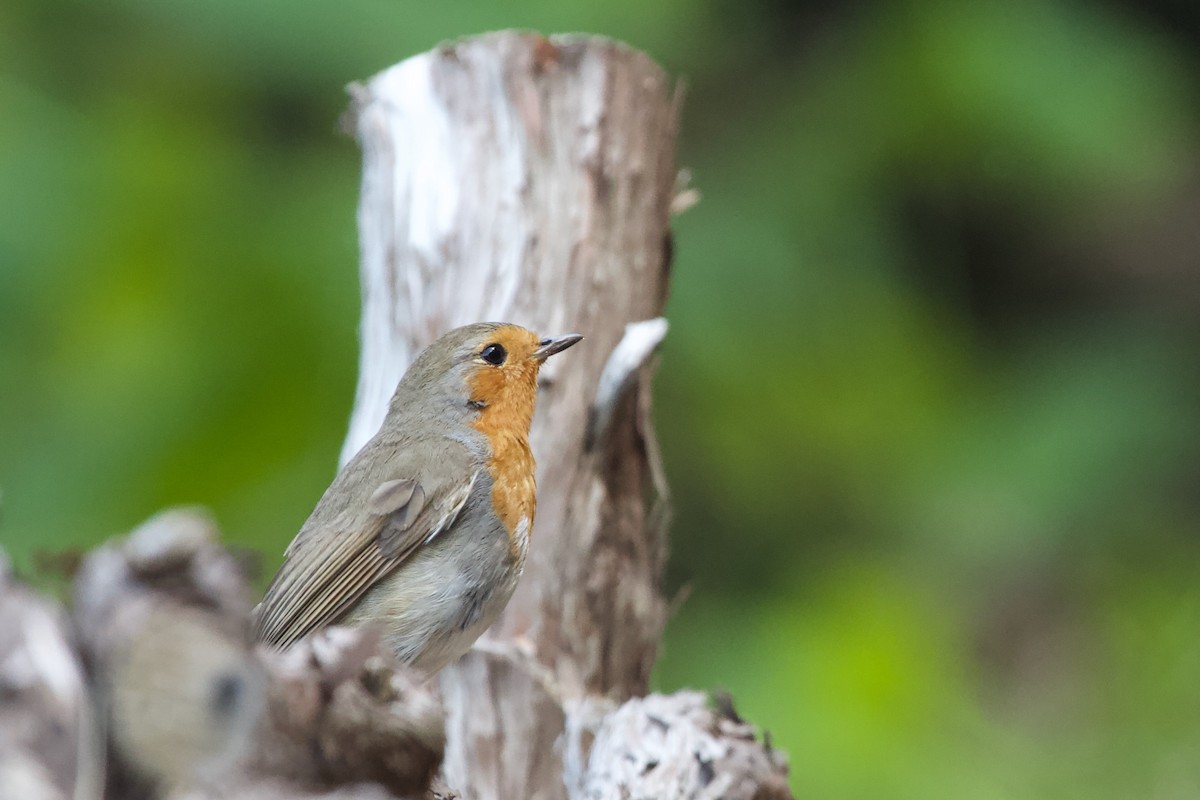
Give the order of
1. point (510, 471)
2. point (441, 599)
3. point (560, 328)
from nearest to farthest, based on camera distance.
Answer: point (441, 599) → point (510, 471) → point (560, 328)

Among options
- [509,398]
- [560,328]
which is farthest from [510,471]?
[560,328]

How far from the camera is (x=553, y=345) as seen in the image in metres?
3.49

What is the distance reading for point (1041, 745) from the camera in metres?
5.13

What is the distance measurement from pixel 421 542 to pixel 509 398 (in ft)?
1.63

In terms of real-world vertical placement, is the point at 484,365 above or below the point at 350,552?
above

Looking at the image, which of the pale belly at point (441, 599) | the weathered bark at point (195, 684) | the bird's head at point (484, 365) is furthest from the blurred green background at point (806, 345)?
the weathered bark at point (195, 684)

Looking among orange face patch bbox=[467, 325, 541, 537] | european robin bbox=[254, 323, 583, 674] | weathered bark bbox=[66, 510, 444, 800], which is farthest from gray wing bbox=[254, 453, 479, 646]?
weathered bark bbox=[66, 510, 444, 800]

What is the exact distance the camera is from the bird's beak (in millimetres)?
3465

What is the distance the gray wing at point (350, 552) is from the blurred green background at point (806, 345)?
1.55 meters

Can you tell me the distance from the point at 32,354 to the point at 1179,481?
4.55 meters

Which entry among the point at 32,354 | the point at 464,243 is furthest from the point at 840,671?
the point at 32,354

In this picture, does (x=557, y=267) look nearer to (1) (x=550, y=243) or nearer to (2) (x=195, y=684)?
(1) (x=550, y=243)

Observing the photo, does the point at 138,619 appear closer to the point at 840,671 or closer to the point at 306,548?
the point at 306,548

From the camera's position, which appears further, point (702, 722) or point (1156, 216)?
point (1156, 216)
